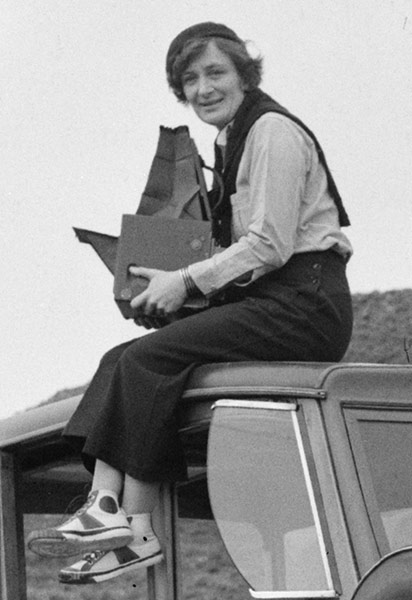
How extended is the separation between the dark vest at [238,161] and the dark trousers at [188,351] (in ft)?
0.66

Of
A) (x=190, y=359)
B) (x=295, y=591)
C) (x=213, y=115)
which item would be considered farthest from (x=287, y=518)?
(x=213, y=115)

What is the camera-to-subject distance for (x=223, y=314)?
469 cm

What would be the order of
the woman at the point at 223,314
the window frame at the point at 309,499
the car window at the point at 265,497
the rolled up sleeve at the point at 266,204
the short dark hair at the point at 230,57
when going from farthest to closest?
the short dark hair at the point at 230,57 < the rolled up sleeve at the point at 266,204 < the woman at the point at 223,314 < the car window at the point at 265,497 < the window frame at the point at 309,499

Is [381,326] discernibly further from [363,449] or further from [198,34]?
[363,449]

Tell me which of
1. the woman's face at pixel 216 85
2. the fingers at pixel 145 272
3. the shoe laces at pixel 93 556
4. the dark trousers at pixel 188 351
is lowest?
the shoe laces at pixel 93 556

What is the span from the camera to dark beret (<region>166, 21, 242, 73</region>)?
5.07m

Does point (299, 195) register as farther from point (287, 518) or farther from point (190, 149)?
point (287, 518)

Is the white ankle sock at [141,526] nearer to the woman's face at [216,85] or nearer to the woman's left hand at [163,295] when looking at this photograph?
the woman's left hand at [163,295]

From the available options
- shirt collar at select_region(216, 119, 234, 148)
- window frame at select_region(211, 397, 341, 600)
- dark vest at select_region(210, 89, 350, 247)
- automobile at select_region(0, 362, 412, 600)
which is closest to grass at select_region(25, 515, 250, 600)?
automobile at select_region(0, 362, 412, 600)

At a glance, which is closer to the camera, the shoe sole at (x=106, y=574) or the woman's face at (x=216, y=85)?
the shoe sole at (x=106, y=574)

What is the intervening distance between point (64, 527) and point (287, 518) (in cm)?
57

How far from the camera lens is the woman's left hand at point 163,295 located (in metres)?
4.77

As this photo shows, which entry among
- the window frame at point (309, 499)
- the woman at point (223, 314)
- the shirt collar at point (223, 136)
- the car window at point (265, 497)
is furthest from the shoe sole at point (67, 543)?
the shirt collar at point (223, 136)

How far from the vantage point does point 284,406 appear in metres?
4.29
